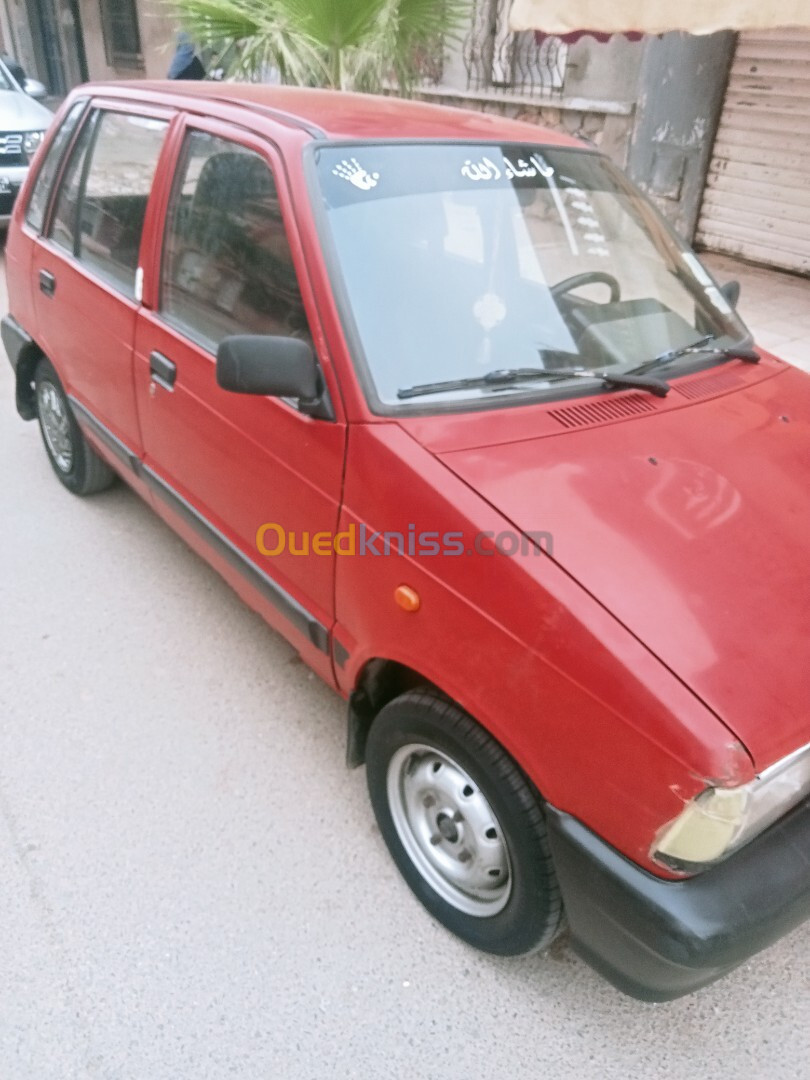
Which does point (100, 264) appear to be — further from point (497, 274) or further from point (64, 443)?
point (497, 274)

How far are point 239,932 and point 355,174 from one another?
82.1 inches

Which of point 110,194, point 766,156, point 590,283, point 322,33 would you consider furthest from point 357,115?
point 766,156

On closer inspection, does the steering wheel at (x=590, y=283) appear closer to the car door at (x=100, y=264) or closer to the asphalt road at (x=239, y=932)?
the car door at (x=100, y=264)

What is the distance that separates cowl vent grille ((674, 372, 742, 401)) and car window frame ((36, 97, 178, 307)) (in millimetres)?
1850

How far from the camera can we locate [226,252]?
8.61 ft

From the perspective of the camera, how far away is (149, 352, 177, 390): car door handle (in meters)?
2.84

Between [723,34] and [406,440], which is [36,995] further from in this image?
[723,34]

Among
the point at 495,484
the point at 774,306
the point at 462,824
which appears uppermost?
the point at 495,484

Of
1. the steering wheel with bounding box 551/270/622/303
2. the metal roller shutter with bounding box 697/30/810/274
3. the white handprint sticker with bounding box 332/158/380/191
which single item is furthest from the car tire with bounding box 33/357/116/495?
the metal roller shutter with bounding box 697/30/810/274

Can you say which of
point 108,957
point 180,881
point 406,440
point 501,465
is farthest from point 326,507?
point 108,957

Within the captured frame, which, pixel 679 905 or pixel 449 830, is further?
pixel 449 830

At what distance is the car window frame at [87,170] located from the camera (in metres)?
2.90

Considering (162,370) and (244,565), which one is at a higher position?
(162,370)

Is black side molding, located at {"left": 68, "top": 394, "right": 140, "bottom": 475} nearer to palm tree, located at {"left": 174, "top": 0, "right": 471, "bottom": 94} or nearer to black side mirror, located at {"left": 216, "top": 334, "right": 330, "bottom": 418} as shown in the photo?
black side mirror, located at {"left": 216, "top": 334, "right": 330, "bottom": 418}
